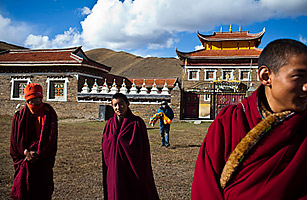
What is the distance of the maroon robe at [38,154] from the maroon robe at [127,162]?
29.0 inches

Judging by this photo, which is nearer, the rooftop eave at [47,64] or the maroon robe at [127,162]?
the maroon robe at [127,162]

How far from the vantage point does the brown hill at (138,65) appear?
81625 mm

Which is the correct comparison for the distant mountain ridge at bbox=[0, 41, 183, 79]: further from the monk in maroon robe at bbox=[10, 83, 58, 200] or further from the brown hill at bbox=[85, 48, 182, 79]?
the monk in maroon robe at bbox=[10, 83, 58, 200]

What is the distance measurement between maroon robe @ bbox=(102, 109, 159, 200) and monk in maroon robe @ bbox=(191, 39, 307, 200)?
1.84 meters

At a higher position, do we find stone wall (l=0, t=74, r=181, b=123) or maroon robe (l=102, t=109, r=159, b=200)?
stone wall (l=0, t=74, r=181, b=123)

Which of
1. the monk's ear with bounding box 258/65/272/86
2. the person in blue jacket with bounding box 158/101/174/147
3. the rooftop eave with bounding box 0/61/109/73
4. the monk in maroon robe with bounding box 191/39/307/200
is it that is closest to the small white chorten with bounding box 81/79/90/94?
the rooftop eave with bounding box 0/61/109/73

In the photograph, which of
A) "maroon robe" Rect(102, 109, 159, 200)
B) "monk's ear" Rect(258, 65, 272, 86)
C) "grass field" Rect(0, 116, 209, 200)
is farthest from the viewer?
"grass field" Rect(0, 116, 209, 200)

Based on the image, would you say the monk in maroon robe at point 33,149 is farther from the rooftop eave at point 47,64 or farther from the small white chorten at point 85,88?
the rooftop eave at point 47,64

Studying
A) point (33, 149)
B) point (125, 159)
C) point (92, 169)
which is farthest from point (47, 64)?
point (125, 159)

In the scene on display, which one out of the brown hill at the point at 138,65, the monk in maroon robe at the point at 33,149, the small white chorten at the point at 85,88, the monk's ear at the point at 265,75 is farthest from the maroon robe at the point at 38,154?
the brown hill at the point at 138,65

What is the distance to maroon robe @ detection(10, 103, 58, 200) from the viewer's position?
127 inches

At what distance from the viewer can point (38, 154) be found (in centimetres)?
324

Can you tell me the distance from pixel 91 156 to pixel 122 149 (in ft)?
13.4

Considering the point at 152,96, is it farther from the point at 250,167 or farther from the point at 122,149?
the point at 250,167
